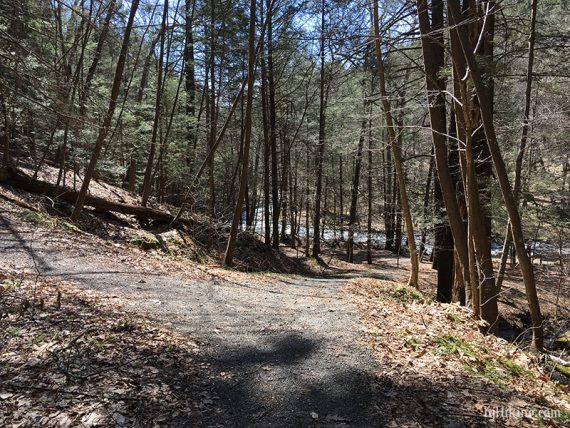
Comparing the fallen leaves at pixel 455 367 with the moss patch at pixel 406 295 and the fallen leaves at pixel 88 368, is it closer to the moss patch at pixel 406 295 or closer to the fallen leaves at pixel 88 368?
the fallen leaves at pixel 88 368

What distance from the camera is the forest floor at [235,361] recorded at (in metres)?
3.14

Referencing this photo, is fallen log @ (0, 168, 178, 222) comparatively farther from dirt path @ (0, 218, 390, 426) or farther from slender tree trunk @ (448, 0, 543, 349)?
slender tree trunk @ (448, 0, 543, 349)

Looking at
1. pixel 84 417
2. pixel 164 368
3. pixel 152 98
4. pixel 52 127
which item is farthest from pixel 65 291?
pixel 152 98

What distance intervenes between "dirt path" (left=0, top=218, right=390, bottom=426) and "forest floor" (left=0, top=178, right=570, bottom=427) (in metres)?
0.02

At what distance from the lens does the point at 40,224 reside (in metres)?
8.98

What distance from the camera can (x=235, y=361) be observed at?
13.5 ft

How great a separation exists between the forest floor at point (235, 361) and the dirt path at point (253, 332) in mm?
20

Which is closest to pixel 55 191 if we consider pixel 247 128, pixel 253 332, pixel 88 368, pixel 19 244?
pixel 19 244

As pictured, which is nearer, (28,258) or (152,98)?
(28,258)

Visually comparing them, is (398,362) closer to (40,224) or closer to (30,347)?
(30,347)

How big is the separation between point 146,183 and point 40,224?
4.54m

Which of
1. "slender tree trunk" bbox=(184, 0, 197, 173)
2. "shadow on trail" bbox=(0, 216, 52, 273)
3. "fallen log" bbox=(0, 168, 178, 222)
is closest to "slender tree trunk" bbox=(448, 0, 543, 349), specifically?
"shadow on trail" bbox=(0, 216, 52, 273)

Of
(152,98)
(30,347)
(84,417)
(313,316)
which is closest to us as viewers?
(84,417)

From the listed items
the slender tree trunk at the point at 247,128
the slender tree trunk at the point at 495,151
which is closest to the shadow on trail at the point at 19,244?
the slender tree trunk at the point at 247,128
